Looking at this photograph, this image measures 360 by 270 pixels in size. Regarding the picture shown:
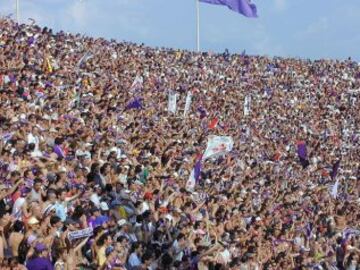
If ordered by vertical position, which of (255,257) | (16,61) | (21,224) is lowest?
(255,257)

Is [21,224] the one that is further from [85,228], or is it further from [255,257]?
[255,257]

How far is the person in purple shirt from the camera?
9.40 meters

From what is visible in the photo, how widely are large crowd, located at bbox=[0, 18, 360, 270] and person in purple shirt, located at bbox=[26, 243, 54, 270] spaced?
0.02 m

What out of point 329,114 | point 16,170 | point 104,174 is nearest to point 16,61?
point 104,174

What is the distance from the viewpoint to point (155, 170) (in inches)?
719

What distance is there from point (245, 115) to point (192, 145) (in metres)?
11.1

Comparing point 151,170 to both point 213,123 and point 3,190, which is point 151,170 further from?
point 213,123

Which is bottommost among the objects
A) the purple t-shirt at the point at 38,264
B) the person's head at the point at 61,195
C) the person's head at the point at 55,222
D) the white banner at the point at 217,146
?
the purple t-shirt at the point at 38,264

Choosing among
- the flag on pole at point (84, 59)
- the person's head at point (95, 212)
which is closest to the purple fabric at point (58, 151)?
the person's head at point (95, 212)

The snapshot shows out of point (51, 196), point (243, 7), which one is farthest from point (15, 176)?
point (243, 7)

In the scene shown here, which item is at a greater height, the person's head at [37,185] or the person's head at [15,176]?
the person's head at [15,176]

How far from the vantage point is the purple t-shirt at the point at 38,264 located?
9.39 meters

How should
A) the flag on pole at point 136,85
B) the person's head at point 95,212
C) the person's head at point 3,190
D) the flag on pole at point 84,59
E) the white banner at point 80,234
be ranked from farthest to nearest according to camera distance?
the flag on pole at point 84,59 < the flag on pole at point 136,85 < the person's head at point 95,212 < the person's head at point 3,190 < the white banner at point 80,234

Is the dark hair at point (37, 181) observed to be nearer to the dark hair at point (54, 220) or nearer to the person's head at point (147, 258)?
the dark hair at point (54, 220)
